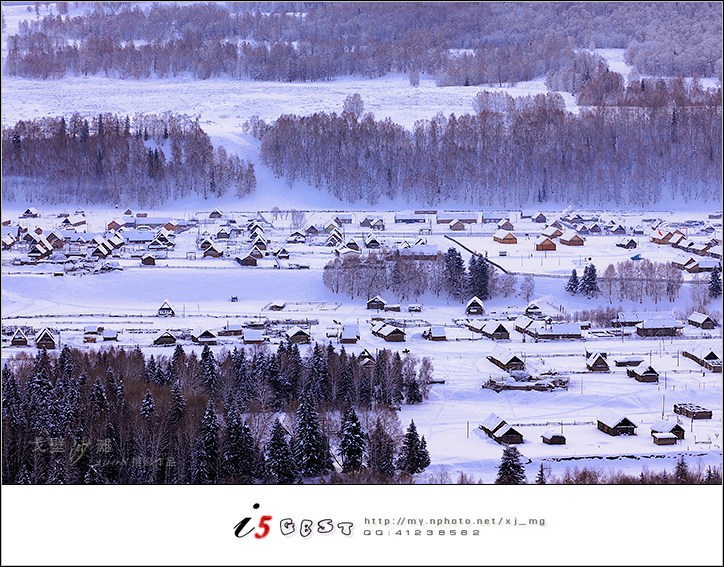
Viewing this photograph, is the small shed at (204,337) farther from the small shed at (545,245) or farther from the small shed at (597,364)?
the small shed at (545,245)

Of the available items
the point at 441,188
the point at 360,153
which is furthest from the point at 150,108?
the point at 441,188

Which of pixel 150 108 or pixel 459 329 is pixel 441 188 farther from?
pixel 459 329

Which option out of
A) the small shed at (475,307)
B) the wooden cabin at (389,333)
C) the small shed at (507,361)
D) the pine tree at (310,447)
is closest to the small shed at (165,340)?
the wooden cabin at (389,333)

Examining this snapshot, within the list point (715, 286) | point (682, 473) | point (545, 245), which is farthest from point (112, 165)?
point (682, 473)

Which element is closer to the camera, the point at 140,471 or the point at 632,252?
the point at 140,471

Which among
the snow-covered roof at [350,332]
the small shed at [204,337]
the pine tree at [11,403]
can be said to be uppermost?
the pine tree at [11,403]

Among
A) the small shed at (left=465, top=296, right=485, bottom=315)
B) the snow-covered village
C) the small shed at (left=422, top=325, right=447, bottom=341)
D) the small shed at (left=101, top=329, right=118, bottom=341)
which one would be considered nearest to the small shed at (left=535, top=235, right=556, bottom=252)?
the snow-covered village

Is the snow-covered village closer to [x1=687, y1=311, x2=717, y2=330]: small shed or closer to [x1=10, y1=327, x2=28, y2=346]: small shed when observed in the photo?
[x1=10, y1=327, x2=28, y2=346]: small shed
